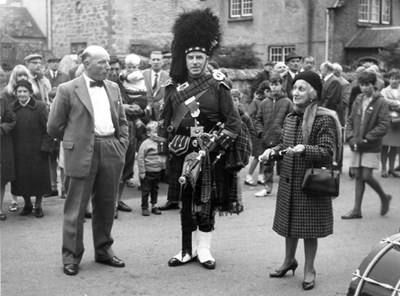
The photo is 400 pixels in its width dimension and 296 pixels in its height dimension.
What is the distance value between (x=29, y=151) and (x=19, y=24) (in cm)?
2704

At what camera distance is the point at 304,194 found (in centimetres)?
596

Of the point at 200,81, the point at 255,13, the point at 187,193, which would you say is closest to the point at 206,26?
the point at 200,81

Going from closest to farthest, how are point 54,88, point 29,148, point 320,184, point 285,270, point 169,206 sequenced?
1. point 320,184
2. point 285,270
3. point 29,148
4. point 169,206
5. point 54,88

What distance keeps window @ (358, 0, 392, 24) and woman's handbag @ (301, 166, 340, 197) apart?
24.9 m

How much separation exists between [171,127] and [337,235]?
260 centimetres

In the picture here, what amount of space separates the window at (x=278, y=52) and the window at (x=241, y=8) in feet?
6.12

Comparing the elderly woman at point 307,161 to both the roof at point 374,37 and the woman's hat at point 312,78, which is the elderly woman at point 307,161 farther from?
the roof at point 374,37

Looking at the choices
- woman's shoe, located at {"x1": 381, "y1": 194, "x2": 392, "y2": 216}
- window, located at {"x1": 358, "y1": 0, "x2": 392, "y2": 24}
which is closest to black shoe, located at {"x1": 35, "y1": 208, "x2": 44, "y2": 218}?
woman's shoe, located at {"x1": 381, "y1": 194, "x2": 392, "y2": 216}

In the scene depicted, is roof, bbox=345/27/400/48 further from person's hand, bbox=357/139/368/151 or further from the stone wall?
person's hand, bbox=357/139/368/151

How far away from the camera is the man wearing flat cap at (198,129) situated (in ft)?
21.3

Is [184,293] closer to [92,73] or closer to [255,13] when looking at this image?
[92,73]

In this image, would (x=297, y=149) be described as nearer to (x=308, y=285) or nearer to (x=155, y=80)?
(x=308, y=285)

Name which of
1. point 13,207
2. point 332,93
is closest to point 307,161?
point 13,207

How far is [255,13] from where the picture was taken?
3077 cm
